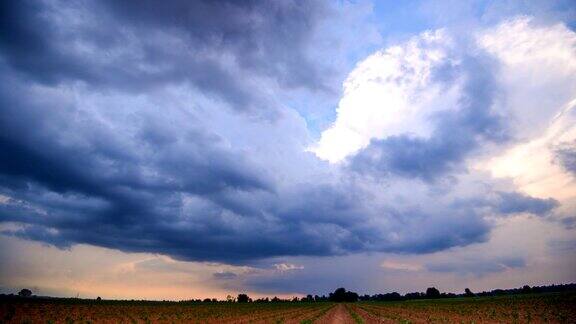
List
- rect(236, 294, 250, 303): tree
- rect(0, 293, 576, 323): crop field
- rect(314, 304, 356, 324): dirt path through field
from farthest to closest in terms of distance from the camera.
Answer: rect(236, 294, 250, 303): tree
rect(314, 304, 356, 324): dirt path through field
rect(0, 293, 576, 323): crop field

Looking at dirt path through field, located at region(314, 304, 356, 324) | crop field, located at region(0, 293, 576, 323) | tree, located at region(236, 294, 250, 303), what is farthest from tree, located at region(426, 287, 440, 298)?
dirt path through field, located at region(314, 304, 356, 324)

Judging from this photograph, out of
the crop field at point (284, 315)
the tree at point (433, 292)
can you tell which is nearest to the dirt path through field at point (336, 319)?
the crop field at point (284, 315)

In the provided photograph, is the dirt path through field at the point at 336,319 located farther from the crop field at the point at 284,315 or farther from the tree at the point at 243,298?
the tree at the point at 243,298

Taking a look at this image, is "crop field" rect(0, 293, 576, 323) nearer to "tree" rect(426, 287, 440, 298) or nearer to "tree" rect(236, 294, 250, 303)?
"tree" rect(236, 294, 250, 303)

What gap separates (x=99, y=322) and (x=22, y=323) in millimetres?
6660

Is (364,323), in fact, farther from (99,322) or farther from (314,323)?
(99,322)

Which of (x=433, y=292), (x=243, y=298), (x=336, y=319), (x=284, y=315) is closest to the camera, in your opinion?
(x=336, y=319)

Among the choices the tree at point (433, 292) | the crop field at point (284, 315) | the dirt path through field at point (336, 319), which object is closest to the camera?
the crop field at point (284, 315)

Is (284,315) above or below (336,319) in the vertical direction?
below

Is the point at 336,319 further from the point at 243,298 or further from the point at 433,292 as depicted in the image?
the point at 433,292

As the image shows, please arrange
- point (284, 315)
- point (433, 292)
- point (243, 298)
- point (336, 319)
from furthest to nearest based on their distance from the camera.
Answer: point (433, 292), point (243, 298), point (284, 315), point (336, 319)

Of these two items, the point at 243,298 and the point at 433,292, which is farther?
the point at 433,292

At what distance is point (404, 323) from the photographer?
3369 cm

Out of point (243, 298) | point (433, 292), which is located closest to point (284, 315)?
point (243, 298)
